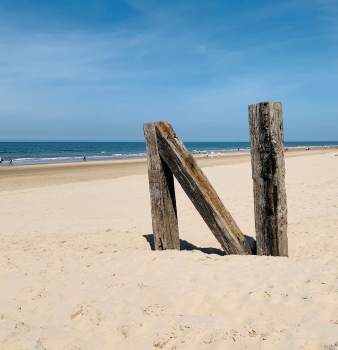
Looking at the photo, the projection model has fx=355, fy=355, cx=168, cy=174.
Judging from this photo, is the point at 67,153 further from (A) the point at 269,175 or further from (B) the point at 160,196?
(A) the point at 269,175

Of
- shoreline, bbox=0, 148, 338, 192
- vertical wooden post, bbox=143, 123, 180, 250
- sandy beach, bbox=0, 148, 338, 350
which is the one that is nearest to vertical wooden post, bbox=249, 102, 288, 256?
sandy beach, bbox=0, 148, 338, 350

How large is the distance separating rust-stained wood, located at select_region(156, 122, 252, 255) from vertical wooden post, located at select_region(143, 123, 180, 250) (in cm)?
21

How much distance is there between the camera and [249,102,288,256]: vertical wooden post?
3.88 meters

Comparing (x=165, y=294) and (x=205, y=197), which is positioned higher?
(x=205, y=197)

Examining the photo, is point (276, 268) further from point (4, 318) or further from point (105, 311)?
point (4, 318)

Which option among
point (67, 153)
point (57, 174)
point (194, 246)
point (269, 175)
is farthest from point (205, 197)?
point (67, 153)

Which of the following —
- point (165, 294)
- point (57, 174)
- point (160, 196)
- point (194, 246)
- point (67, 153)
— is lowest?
point (194, 246)

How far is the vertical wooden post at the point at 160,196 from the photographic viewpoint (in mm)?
A: 4762

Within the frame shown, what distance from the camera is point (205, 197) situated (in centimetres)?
440

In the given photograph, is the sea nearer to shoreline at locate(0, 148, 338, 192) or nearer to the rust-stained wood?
shoreline at locate(0, 148, 338, 192)

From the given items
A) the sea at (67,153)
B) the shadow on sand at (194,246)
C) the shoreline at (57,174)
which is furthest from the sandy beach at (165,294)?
the sea at (67,153)

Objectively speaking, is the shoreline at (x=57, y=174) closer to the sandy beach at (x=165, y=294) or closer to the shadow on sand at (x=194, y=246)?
the shadow on sand at (x=194, y=246)

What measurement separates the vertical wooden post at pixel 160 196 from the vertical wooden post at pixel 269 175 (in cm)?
124

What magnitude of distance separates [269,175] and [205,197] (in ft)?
2.77
